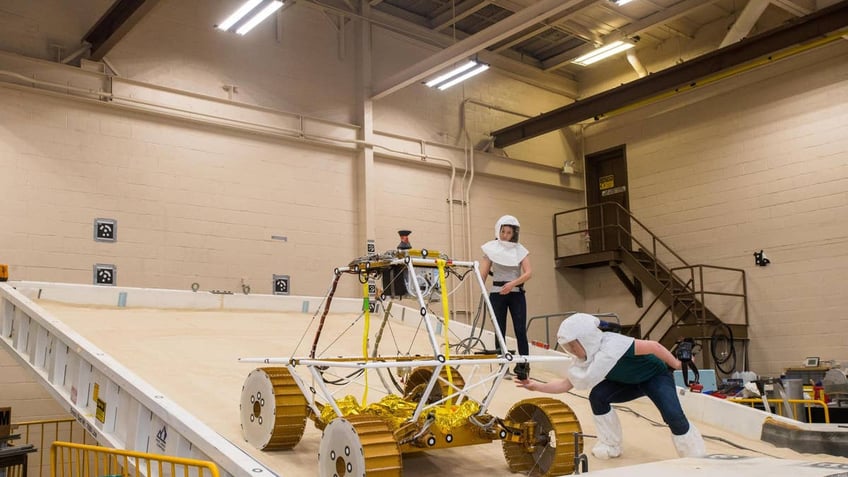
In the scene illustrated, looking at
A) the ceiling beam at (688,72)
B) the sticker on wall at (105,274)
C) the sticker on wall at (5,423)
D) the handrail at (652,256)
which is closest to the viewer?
the sticker on wall at (5,423)

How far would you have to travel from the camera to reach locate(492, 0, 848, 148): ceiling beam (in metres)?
12.1

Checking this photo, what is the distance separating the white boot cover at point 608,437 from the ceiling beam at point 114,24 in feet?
26.3

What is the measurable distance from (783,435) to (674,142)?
10807 mm

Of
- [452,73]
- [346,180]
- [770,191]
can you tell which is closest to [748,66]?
[770,191]

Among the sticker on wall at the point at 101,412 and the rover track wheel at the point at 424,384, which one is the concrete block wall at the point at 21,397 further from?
the rover track wheel at the point at 424,384

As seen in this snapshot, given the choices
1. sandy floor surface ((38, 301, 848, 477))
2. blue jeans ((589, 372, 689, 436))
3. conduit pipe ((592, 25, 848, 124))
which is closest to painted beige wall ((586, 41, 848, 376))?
conduit pipe ((592, 25, 848, 124))

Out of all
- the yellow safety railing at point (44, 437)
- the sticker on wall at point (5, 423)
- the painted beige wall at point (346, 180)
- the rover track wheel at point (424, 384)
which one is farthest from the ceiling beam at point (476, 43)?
the sticker on wall at point (5, 423)

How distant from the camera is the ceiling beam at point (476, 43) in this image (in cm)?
1123

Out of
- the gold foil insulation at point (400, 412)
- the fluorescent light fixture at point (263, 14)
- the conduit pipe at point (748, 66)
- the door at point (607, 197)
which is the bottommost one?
the gold foil insulation at point (400, 412)

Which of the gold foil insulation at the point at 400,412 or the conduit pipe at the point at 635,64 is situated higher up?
the conduit pipe at the point at 635,64

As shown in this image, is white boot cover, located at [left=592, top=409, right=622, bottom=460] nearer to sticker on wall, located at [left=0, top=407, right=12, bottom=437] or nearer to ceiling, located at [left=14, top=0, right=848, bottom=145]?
sticker on wall, located at [left=0, top=407, right=12, bottom=437]

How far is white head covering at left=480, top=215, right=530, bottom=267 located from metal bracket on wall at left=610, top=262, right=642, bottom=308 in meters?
9.67

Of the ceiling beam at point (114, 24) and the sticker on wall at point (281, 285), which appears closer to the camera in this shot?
the ceiling beam at point (114, 24)

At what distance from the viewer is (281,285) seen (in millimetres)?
12891
